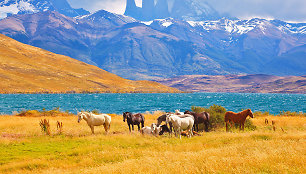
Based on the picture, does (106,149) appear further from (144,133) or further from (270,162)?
(270,162)

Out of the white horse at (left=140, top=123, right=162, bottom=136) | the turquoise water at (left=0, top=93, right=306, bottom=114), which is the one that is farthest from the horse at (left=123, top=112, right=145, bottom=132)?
the turquoise water at (left=0, top=93, right=306, bottom=114)

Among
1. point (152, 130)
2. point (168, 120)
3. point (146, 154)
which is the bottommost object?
point (146, 154)

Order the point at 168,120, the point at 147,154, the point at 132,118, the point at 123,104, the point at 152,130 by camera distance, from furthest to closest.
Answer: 1. the point at 123,104
2. the point at 132,118
3. the point at 152,130
4. the point at 168,120
5. the point at 147,154

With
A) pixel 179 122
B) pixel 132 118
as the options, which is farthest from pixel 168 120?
pixel 132 118

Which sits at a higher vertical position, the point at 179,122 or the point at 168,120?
the point at 168,120

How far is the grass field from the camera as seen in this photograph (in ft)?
36.2

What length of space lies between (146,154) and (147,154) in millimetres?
61

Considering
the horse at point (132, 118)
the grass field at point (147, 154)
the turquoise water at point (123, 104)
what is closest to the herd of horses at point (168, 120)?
the horse at point (132, 118)

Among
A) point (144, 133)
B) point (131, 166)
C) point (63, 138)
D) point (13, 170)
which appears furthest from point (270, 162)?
point (63, 138)

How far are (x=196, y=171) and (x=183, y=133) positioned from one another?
13.4 m

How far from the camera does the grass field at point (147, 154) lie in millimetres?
11031

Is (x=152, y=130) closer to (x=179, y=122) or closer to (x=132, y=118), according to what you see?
(x=179, y=122)

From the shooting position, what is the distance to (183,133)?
23859mm

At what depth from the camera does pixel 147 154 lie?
15797mm
